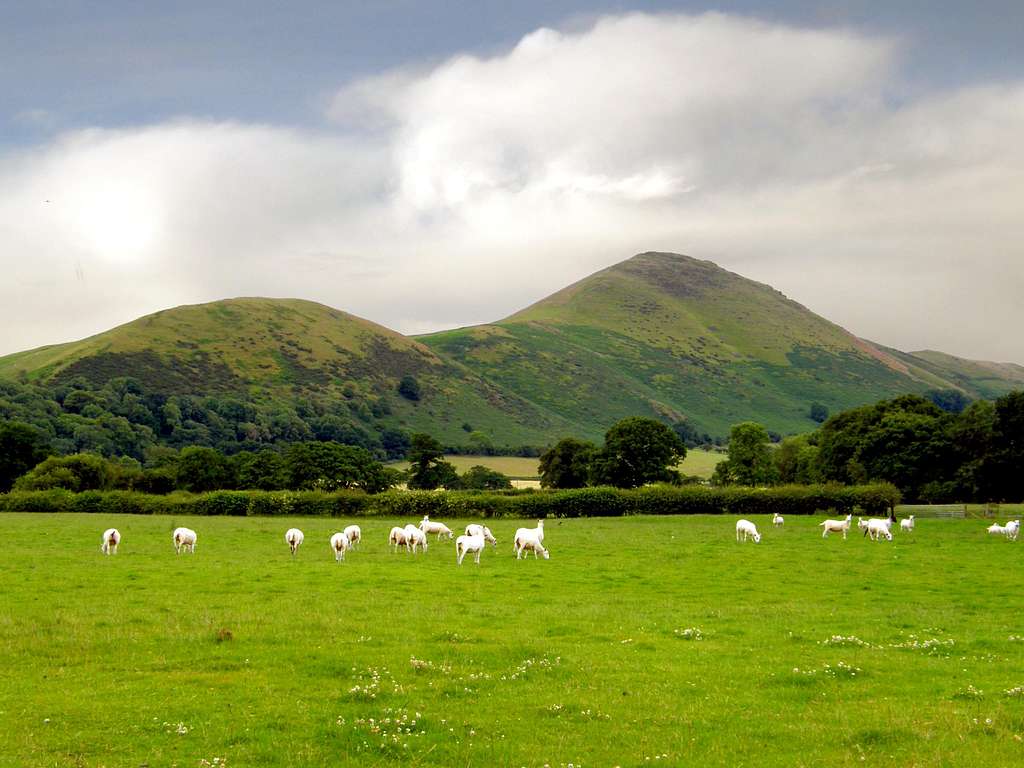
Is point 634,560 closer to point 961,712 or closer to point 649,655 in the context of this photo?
point 649,655

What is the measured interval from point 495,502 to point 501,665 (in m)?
51.7

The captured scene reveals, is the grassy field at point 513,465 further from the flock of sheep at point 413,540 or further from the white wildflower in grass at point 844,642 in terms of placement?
the white wildflower in grass at point 844,642

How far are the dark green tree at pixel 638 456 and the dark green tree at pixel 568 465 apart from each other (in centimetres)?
1010

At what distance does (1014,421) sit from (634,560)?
2012 inches

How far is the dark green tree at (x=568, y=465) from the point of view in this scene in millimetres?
112000

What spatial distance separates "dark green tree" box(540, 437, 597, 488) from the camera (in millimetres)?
112000

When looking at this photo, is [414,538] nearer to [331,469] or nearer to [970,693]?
[970,693]

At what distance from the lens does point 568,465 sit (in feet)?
374

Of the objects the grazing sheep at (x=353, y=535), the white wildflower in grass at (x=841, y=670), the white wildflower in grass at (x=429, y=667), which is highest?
the white wildflower in grass at (x=429, y=667)

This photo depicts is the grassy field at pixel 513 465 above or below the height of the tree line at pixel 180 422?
below

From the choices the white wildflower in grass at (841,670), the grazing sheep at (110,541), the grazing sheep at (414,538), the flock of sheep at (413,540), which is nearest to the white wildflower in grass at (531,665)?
the white wildflower in grass at (841,670)

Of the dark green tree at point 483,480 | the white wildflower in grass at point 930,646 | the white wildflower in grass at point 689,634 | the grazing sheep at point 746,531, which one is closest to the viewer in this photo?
the white wildflower in grass at point 930,646

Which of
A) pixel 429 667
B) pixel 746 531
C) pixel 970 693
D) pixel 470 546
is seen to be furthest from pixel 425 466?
pixel 970 693

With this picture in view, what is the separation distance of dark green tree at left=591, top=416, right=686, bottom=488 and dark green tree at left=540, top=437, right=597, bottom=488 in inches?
398
